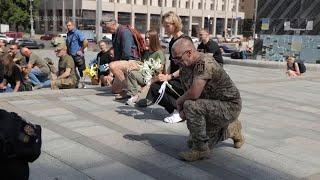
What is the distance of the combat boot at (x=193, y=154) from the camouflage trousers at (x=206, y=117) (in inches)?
1.8

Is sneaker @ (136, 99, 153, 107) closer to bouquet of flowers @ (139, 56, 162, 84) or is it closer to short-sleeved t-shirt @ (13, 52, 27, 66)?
bouquet of flowers @ (139, 56, 162, 84)

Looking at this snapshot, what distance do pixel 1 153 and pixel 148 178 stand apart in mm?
1707

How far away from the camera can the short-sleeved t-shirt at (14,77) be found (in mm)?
8586

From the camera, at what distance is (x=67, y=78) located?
29.9 feet

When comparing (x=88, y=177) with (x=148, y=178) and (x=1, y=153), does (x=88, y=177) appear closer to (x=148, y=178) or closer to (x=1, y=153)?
(x=148, y=178)

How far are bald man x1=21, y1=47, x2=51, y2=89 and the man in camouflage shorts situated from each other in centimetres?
136

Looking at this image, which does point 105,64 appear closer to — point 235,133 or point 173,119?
point 173,119

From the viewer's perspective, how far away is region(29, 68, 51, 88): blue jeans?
10308 millimetres

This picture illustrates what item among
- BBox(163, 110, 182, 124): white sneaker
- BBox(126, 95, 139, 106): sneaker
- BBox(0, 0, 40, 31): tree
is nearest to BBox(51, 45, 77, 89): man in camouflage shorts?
BBox(126, 95, 139, 106): sneaker

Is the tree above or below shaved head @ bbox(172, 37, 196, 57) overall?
above

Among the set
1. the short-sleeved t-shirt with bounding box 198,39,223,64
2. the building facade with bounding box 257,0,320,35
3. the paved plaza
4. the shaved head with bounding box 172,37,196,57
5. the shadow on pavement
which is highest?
the building facade with bounding box 257,0,320,35

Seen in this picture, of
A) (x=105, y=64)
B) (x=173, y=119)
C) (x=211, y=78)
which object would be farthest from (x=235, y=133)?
(x=105, y=64)

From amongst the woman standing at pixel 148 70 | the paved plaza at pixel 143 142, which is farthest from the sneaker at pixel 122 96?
the woman standing at pixel 148 70

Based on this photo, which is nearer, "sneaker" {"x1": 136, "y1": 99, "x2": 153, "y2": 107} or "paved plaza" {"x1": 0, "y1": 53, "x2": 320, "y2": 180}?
"paved plaza" {"x1": 0, "y1": 53, "x2": 320, "y2": 180}
